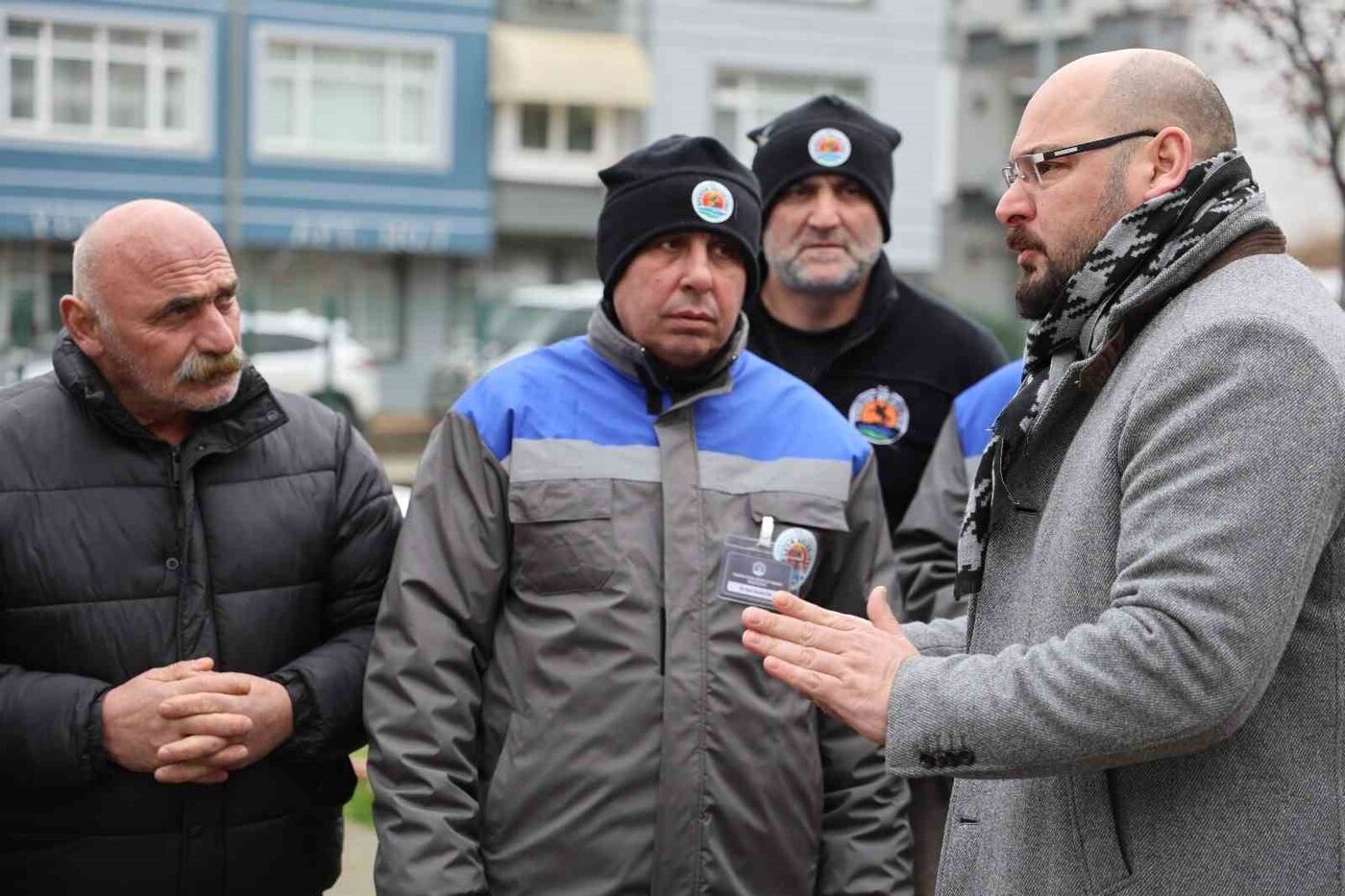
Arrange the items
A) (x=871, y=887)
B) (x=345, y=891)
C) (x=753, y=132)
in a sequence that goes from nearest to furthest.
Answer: (x=871, y=887) → (x=753, y=132) → (x=345, y=891)

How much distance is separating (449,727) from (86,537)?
2.51ft

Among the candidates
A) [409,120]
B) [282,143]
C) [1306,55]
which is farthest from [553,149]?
[1306,55]

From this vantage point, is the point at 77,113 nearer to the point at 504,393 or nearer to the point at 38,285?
the point at 38,285

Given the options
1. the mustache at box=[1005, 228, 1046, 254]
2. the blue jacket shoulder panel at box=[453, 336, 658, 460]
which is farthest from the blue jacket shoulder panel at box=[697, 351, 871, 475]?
the mustache at box=[1005, 228, 1046, 254]

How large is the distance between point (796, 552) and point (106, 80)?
26.3 metres

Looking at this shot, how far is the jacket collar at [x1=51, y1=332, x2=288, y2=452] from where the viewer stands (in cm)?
315

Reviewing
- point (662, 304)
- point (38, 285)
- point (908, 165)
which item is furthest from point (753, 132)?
point (908, 165)

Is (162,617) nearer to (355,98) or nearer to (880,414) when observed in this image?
(880,414)

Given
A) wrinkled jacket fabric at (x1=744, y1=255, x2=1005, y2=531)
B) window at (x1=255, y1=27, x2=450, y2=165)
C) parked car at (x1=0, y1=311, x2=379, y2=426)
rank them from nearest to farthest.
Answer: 1. wrinkled jacket fabric at (x1=744, y1=255, x2=1005, y2=531)
2. parked car at (x1=0, y1=311, x2=379, y2=426)
3. window at (x1=255, y1=27, x2=450, y2=165)

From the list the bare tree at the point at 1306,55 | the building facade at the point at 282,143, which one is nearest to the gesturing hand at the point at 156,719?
the bare tree at the point at 1306,55

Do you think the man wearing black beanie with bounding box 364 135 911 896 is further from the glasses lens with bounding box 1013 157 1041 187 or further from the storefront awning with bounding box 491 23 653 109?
the storefront awning with bounding box 491 23 653 109

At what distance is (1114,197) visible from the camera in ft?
7.93

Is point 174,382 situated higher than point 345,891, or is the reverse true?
point 174,382

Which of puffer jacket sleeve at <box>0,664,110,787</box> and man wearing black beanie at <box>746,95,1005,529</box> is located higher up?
man wearing black beanie at <box>746,95,1005,529</box>
